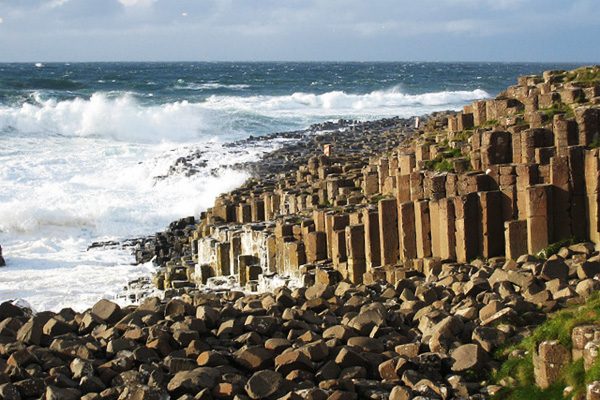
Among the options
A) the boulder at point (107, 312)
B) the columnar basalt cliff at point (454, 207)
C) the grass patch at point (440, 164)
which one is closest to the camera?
the boulder at point (107, 312)

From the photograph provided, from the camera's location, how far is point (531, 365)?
7.96 metres

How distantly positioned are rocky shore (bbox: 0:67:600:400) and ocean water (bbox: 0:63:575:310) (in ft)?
7.94

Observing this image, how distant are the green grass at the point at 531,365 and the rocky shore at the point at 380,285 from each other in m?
0.05

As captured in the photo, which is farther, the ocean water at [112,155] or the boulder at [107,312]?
the ocean water at [112,155]

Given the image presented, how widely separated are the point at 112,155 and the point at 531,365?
3144cm

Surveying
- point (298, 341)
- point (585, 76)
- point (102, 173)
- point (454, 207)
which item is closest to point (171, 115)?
point (102, 173)

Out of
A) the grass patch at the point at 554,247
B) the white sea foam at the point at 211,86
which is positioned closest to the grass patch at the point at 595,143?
the grass patch at the point at 554,247

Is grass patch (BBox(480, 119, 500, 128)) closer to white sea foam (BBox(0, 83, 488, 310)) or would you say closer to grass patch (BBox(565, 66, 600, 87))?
→ grass patch (BBox(565, 66, 600, 87))

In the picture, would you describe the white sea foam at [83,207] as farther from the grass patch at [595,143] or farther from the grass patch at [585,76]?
the grass patch at [585,76]

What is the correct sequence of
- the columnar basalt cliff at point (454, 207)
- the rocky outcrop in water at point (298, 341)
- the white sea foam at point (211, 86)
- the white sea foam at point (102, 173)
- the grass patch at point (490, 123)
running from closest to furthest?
the rocky outcrop in water at point (298, 341) < the columnar basalt cliff at point (454, 207) < the grass patch at point (490, 123) < the white sea foam at point (102, 173) < the white sea foam at point (211, 86)

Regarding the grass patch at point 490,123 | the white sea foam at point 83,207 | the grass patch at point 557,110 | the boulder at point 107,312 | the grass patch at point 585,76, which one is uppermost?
the grass patch at point 585,76

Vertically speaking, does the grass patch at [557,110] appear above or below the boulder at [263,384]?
above

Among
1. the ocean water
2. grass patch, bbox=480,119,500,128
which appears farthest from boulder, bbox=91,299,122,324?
grass patch, bbox=480,119,500,128

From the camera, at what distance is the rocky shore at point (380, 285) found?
26.8ft
